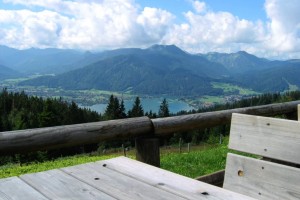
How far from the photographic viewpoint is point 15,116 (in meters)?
76.8

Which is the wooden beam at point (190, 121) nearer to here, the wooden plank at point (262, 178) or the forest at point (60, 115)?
the wooden plank at point (262, 178)

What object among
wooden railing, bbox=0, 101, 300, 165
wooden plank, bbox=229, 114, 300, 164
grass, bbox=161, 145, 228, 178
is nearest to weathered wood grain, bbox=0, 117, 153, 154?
wooden railing, bbox=0, 101, 300, 165

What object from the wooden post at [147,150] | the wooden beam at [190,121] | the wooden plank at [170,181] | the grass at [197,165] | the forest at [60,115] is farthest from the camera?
the forest at [60,115]

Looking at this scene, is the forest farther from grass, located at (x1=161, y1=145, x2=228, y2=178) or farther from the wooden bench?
the wooden bench

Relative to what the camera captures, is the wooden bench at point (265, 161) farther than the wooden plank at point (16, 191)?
Yes

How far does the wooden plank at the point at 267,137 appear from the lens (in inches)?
75.9

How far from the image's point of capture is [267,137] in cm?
207

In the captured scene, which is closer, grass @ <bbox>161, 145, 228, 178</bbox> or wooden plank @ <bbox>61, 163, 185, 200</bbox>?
wooden plank @ <bbox>61, 163, 185, 200</bbox>

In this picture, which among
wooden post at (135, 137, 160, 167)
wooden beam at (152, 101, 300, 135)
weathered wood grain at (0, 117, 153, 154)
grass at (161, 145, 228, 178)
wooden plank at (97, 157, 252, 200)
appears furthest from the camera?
grass at (161, 145, 228, 178)

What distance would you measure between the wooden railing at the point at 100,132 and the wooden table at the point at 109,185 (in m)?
0.58

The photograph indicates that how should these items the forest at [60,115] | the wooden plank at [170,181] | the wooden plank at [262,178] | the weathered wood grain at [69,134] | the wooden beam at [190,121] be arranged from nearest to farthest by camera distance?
the wooden plank at [170,181]
the wooden plank at [262,178]
the weathered wood grain at [69,134]
the wooden beam at [190,121]
the forest at [60,115]

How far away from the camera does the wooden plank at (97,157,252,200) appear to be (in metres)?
1.68

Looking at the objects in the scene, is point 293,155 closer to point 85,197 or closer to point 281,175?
point 281,175

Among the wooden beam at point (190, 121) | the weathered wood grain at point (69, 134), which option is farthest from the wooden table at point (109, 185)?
the wooden beam at point (190, 121)
